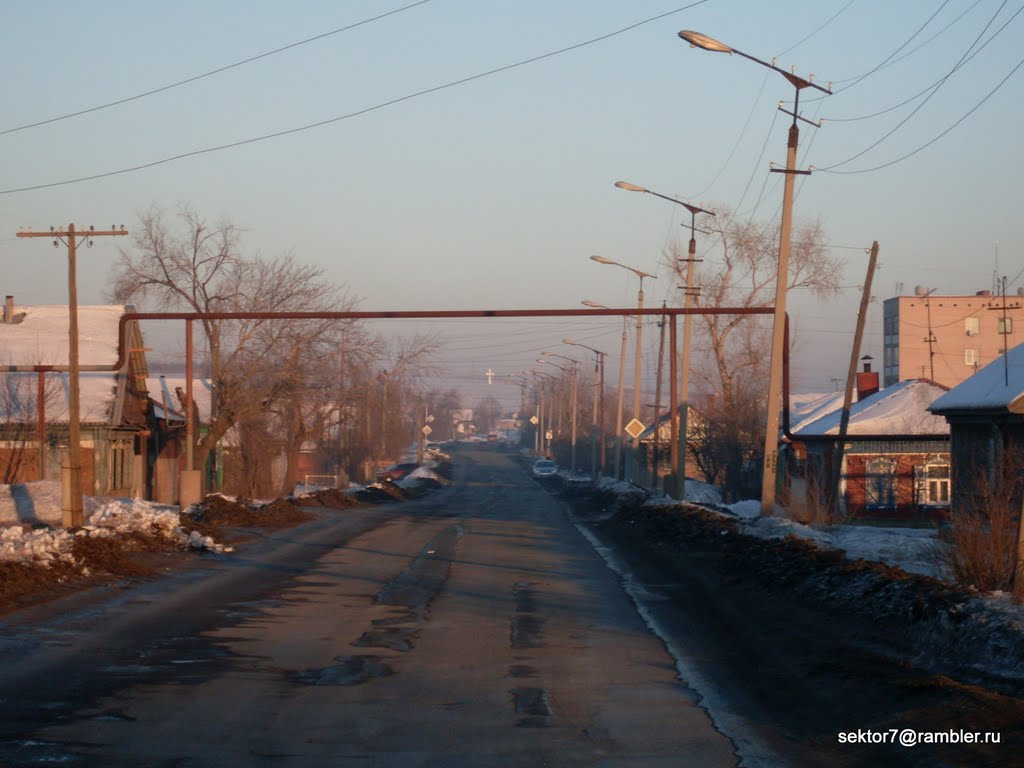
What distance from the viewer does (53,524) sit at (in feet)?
92.8

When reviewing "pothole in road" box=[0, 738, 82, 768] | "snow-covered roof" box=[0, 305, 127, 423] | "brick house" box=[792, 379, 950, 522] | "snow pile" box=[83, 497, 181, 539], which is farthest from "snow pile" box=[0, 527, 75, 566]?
"brick house" box=[792, 379, 950, 522]

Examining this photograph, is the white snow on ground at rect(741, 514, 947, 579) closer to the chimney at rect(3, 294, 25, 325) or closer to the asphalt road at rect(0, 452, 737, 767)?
the asphalt road at rect(0, 452, 737, 767)

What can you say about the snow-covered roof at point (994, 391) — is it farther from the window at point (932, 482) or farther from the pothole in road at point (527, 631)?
the window at point (932, 482)

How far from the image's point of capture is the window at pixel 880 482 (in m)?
43.6

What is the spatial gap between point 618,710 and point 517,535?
65.5 ft

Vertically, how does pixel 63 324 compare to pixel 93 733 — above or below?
above

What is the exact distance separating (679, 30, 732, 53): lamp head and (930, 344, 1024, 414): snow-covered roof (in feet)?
29.2


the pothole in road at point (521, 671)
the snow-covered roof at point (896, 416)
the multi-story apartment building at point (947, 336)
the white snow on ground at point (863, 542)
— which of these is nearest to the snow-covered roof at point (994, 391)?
the white snow on ground at point (863, 542)

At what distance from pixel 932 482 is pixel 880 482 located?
1946 mm

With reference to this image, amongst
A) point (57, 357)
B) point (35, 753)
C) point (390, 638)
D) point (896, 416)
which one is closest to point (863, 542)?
point (390, 638)

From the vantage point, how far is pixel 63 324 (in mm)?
46375

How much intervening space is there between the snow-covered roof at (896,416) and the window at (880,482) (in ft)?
4.18

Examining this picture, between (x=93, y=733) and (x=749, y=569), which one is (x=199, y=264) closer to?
(x=749, y=569)

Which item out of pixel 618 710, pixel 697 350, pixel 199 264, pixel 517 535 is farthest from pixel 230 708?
pixel 697 350
